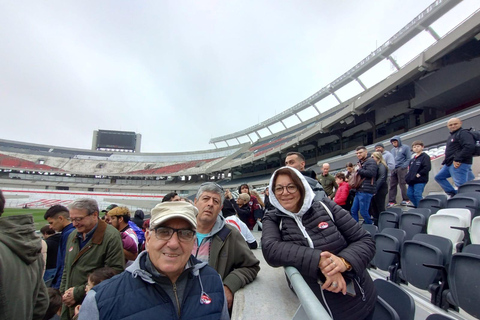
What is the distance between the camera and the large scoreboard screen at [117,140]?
4741 centimetres

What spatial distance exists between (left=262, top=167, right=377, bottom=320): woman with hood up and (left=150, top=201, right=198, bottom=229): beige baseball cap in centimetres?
60

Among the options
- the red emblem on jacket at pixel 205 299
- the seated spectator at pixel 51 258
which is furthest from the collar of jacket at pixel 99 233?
the red emblem on jacket at pixel 205 299

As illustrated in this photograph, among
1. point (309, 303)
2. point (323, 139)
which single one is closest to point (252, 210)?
point (309, 303)

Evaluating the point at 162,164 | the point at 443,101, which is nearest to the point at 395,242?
the point at 443,101

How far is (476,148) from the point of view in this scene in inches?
153

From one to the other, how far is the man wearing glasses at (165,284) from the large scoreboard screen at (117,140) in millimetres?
51576

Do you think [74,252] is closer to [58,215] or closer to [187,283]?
[58,215]

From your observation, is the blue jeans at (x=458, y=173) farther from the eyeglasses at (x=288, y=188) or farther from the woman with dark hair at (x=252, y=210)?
the eyeglasses at (x=288, y=188)

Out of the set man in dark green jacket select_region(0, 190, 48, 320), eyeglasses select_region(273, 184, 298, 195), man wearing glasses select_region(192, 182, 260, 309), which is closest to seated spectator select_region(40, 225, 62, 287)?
man in dark green jacket select_region(0, 190, 48, 320)

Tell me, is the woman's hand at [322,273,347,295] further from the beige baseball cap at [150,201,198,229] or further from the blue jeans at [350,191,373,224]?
the blue jeans at [350,191,373,224]

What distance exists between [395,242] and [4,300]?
3528mm

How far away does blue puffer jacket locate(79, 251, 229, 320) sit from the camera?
105 centimetres

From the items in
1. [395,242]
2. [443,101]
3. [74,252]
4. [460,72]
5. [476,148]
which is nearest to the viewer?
[74,252]

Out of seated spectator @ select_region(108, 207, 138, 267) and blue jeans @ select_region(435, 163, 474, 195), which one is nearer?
seated spectator @ select_region(108, 207, 138, 267)
